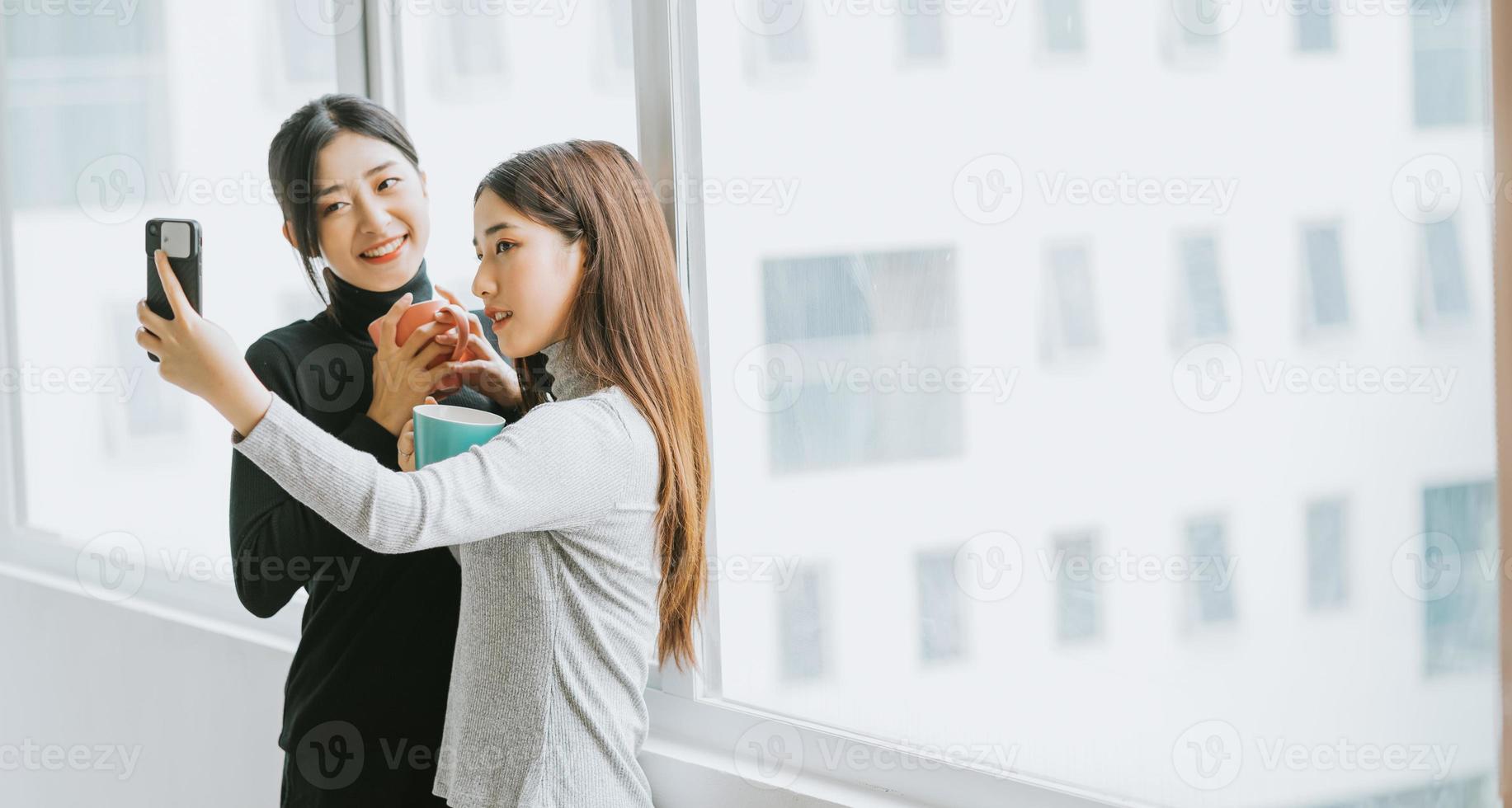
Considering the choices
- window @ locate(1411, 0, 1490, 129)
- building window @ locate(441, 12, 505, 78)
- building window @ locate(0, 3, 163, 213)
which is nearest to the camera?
window @ locate(1411, 0, 1490, 129)

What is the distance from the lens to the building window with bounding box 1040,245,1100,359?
3.78 ft

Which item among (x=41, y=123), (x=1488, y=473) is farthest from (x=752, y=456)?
(x=41, y=123)

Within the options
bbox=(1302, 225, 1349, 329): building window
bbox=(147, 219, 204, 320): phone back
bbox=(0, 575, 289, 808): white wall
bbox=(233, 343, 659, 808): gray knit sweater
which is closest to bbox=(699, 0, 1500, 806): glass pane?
bbox=(1302, 225, 1349, 329): building window

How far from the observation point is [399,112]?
1.85 m

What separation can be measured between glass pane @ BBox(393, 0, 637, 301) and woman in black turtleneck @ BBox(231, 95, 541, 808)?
223mm

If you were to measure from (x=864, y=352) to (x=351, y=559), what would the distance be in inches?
25.4

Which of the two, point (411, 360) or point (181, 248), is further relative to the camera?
point (411, 360)

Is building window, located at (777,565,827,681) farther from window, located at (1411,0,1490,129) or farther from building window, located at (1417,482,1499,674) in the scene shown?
window, located at (1411,0,1490,129)

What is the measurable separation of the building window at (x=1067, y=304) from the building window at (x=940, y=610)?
263mm

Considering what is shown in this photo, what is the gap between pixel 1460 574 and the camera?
3.11ft

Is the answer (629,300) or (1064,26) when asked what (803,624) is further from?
(1064,26)

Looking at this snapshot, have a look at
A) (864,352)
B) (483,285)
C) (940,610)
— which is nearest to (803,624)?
(940,610)

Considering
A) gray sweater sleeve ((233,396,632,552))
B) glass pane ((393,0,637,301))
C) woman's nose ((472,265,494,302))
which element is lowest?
gray sweater sleeve ((233,396,632,552))

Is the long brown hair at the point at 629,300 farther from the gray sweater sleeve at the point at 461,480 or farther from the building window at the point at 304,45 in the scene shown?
the building window at the point at 304,45
